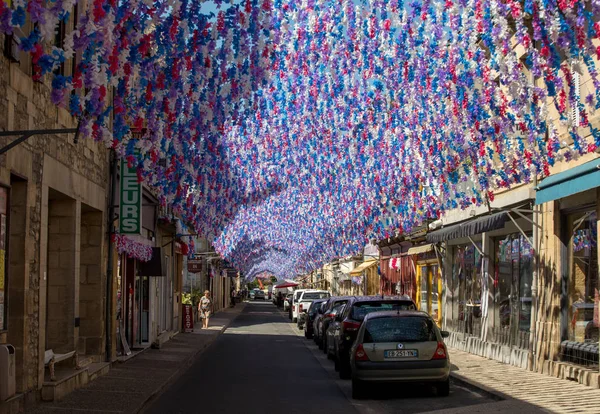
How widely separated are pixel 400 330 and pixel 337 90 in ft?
21.7

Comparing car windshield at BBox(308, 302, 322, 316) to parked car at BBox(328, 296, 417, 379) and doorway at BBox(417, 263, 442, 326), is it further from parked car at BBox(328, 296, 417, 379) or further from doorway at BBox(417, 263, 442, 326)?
parked car at BBox(328, 296, 417, 379)

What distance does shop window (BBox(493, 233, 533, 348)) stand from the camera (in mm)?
22469

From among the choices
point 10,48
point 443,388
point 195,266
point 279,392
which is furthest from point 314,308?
point 10,48

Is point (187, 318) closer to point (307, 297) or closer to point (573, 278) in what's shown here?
point (307, 297)

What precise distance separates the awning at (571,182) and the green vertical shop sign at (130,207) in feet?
29.8

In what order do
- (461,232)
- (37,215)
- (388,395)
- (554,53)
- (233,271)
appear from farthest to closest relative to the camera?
1. (233,271)
2. (461,232)
3. (388,395)
4. (37,215)
5. (554,53)

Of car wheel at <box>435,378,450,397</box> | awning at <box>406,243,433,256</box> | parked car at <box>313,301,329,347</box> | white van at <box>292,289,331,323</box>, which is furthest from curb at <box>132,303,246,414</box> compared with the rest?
white van at <box>292,289,331,323</box>

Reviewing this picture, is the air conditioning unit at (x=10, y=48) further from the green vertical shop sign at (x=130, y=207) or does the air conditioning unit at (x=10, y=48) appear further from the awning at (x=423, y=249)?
the awning at (x=423, y=249)

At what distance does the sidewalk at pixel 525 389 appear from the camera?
44.3 ft

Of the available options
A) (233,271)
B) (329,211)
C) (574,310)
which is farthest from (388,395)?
(233,271)

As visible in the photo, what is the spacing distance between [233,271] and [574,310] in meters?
79.5

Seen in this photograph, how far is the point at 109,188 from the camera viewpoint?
69.2 feet

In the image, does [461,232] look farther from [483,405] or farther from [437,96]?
[483,405]

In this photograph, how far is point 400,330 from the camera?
15703mm
